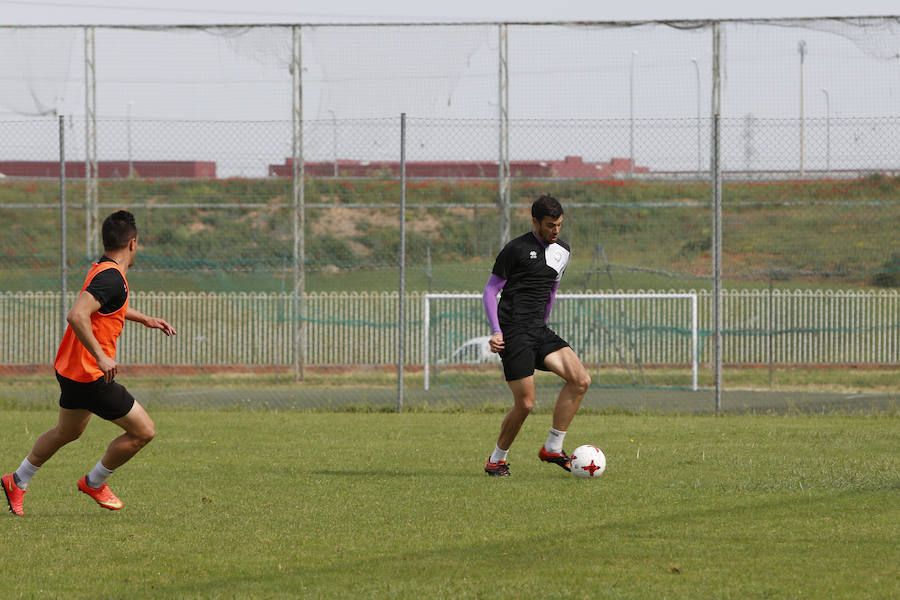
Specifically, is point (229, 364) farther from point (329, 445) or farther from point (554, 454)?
point (554, 454)

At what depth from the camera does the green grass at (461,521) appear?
4.89m

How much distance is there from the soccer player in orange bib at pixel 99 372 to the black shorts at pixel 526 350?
2.43m

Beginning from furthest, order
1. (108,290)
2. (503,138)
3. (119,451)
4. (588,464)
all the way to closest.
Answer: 1. (503,138)
2. (588,464)
3. (119,451)
4. (108,290)

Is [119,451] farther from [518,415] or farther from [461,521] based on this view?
[518,415]

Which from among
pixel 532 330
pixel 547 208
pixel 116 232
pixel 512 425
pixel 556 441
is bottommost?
pixel 556 441

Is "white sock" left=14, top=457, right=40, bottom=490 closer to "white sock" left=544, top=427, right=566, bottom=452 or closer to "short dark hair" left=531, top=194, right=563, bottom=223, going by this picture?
"white sock" left=544, top=427, right=566, bottom=452

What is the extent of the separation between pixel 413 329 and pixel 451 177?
2.55 meters

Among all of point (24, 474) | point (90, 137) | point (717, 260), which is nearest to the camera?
point (24, 474)

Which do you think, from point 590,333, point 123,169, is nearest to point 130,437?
point 590,333

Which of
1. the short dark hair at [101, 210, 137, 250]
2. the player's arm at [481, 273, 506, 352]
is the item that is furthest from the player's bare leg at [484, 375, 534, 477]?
the short dark hair at [101, 210, 137, 250]

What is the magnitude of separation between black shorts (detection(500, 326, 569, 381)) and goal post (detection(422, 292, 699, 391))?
8794 millimetres

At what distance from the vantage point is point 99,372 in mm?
6418

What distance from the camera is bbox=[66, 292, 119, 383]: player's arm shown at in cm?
614

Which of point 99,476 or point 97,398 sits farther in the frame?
point 99,476
